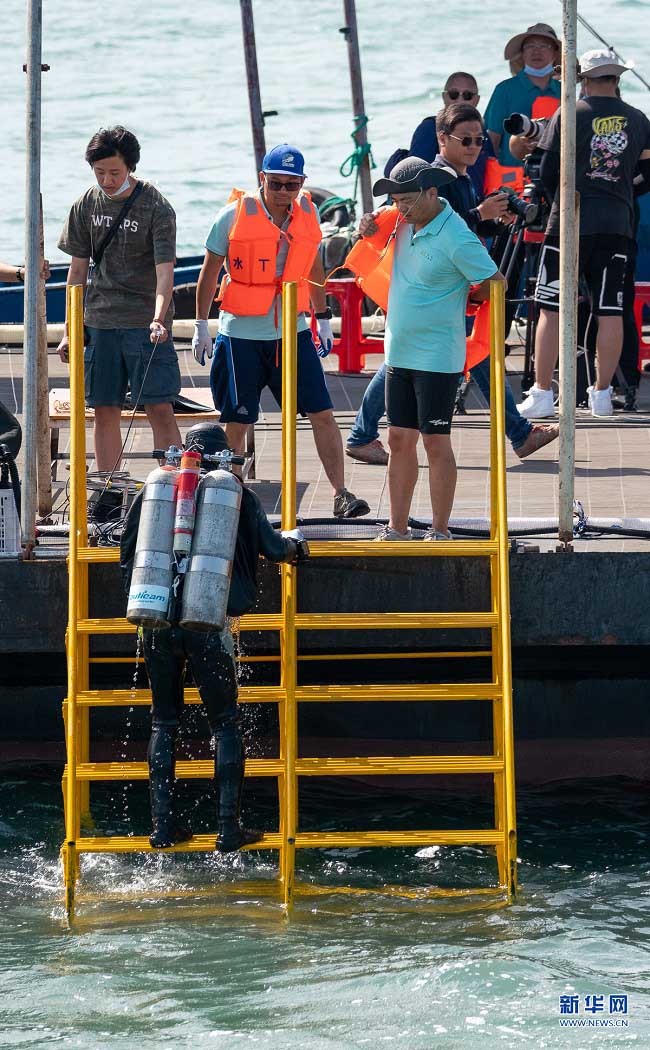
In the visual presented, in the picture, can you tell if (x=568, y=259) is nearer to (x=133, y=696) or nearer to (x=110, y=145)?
(x=110, y=145)

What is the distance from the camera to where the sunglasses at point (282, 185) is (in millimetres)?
7348

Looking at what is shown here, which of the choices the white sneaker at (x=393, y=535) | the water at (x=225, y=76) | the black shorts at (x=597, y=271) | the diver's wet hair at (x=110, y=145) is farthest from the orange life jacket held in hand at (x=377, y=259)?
the water at (x=225, y=76)

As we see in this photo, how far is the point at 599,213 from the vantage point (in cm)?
988

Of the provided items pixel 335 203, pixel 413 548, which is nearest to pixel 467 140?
pixel 413 548

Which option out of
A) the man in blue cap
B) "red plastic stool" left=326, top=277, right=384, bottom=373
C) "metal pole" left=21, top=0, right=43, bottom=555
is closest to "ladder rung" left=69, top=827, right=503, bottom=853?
"metal pole" left=21, top=0, right=43, bottom=555

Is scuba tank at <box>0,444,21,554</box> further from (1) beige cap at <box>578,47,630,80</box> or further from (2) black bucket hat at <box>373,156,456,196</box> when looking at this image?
(1) beige cap at <box>578,47,630,80</box>

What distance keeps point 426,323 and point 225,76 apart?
42670 mm

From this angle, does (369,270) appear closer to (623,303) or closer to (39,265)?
(39,265)

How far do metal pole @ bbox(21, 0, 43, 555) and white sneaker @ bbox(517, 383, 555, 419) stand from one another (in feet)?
13.4

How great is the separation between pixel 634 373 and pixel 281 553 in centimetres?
522

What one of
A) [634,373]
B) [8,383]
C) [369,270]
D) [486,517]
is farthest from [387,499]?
[8,383]

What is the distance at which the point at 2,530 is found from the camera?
6.83 metres

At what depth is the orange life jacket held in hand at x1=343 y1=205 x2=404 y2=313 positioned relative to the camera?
7.04 meters

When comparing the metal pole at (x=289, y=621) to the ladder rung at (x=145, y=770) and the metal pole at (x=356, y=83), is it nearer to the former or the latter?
the ladder rung at (x=145, y=770)
